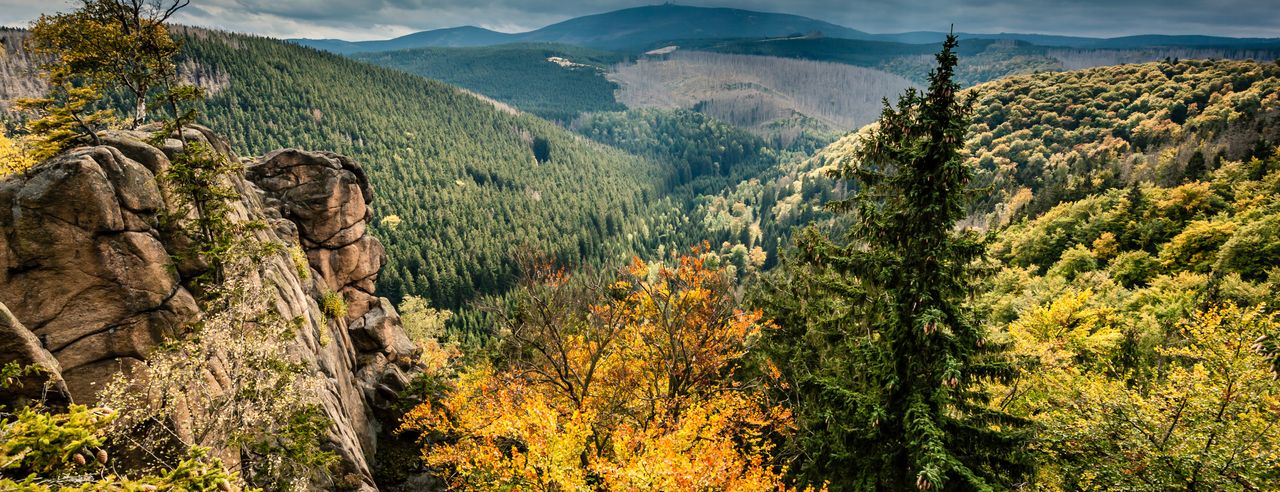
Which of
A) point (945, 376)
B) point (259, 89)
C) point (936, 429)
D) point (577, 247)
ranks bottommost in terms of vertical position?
point (577, 247)

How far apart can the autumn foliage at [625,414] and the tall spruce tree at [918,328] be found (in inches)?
230

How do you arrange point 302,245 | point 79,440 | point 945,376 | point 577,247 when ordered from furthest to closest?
point 577,247, point 302,245, point 945,376, point 79,440

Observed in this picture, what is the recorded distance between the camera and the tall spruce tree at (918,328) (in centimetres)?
1303

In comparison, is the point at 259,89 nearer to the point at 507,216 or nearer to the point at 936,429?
the point at 507,216

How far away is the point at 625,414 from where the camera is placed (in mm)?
24234

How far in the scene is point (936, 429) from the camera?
521 inches

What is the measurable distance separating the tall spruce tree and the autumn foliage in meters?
5.85

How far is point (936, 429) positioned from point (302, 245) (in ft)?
116

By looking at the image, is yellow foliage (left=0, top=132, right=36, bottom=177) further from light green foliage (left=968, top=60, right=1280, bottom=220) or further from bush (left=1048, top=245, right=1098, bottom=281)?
light green foliage (left=968, top=60, right=1280, bottom=220)

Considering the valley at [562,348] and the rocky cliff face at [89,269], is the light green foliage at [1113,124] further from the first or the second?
the rocky cliff face at [89,269]

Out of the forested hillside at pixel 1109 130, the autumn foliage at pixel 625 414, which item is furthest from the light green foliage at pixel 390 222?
the autumn foliage at pixel 625 414

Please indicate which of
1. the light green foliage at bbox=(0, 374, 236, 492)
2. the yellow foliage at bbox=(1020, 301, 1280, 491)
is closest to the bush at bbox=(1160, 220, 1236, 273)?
the yellow foliage at bbox=(1020, 301, 1280, 491)

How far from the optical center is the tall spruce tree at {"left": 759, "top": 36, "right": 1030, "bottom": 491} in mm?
13031

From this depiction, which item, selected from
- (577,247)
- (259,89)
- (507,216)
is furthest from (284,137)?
(577,247)
